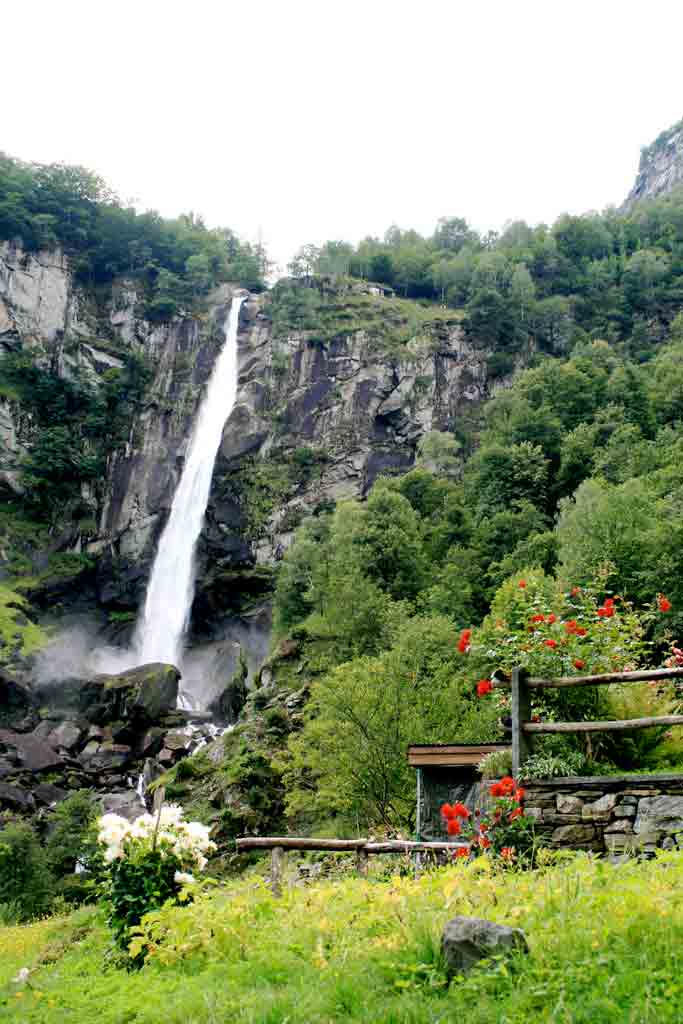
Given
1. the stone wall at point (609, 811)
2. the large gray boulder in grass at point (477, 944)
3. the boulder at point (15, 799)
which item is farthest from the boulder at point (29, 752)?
the large gray boulder in grass at point (477, 944)

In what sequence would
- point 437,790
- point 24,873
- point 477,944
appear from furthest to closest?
point 24,873, point 437,790, point 477,944

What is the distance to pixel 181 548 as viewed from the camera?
4956 centimetres

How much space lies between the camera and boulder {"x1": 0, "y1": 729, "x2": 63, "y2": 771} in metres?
32.0

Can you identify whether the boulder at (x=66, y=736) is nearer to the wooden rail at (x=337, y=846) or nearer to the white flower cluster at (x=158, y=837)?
the wooden rail at (x=337, y=846)

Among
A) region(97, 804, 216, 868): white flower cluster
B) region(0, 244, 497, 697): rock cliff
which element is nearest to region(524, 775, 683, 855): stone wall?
region(97, 804, 216, 868): white flower cluster

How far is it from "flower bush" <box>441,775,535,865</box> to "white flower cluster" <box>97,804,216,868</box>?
226 centimetres

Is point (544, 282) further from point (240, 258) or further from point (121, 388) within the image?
point (121, 388)

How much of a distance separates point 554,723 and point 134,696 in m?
32.0

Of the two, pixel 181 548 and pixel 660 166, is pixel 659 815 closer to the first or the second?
pixel 181 548

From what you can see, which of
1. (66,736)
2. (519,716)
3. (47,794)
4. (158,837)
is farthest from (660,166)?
(158,837)

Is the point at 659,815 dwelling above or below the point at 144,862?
above

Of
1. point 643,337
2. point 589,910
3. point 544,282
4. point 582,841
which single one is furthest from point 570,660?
point 544,282

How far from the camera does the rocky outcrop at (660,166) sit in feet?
351

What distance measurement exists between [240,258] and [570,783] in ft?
236
